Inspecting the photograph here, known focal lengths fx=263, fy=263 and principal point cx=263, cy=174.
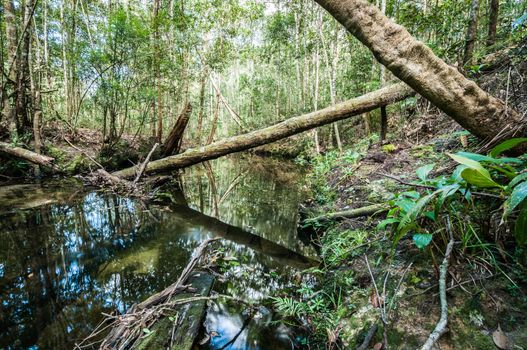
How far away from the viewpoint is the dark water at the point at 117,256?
237 centimetres

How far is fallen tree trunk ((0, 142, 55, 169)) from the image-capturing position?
6.29 metres

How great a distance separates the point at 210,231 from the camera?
16.3 feet

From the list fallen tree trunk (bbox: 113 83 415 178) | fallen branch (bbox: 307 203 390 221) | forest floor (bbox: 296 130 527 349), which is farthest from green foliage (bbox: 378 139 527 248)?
fallen tree trunk (bbox: 113 83 415 178)

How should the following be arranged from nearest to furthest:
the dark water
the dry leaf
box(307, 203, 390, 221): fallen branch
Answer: the dry leaf
the dark water
box(307, 203, 390, 221): fallen branch

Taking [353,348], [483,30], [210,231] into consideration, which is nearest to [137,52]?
[210,231]

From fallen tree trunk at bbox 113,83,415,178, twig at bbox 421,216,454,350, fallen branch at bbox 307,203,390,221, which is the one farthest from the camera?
fallen tree trunk at bbox 113,83,415,178

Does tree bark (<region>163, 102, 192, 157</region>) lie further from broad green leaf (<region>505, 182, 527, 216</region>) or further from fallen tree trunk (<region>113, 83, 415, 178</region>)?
broad green leaf (<region>505, 182, 527, 216</region>)

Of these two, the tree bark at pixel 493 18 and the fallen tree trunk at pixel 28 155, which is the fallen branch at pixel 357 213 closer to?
the tree bark at pixel 493 18

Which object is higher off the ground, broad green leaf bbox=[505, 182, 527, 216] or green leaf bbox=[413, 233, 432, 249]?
broad green leaf bbox=[505, 182, 527, 216]

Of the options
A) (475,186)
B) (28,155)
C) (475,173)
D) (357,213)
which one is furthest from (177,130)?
(475,173)

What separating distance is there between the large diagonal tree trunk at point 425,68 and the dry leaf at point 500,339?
172 centimetres

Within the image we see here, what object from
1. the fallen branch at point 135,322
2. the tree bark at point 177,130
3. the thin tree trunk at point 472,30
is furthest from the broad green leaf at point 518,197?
the tree bark at point 177,130

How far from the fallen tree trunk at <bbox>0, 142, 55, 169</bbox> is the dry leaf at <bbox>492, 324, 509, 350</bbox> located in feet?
26.3

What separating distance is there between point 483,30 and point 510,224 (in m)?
10.8
